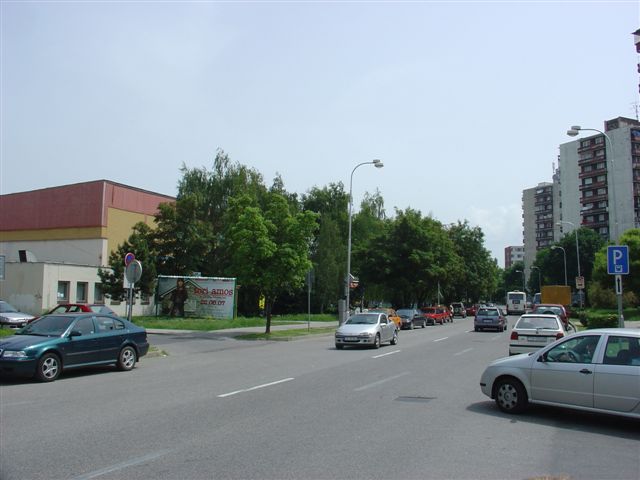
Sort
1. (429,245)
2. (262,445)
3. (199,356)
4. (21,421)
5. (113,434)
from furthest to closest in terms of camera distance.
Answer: (429,245) → (199,356) → (21,421) → (113,434) → (262,445)

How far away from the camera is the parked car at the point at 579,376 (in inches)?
316

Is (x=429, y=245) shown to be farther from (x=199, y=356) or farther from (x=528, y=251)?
(x=528, y=251)

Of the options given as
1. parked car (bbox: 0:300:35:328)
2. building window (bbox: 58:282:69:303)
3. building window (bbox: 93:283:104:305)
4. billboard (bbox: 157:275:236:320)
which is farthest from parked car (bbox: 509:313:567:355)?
building window (bbox: 93:283:104:305)

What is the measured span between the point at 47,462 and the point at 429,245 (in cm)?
5203

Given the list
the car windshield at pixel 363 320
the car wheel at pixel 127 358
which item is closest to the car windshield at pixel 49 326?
the car wheel at pixel 127 358

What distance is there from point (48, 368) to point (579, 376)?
11042 millimetres

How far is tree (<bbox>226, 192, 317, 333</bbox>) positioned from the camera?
2825 centimetres

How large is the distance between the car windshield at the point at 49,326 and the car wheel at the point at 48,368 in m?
0.65

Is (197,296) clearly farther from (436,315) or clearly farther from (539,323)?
(539,323)

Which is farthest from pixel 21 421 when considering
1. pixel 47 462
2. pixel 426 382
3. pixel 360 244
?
pixel 360 244

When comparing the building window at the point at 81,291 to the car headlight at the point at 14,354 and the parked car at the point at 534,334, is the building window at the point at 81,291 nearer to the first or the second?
the car headlight at the point at 14,354

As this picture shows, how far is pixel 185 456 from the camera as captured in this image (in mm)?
6562

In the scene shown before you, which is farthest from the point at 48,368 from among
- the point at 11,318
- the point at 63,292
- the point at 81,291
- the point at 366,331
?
the point at 81,291

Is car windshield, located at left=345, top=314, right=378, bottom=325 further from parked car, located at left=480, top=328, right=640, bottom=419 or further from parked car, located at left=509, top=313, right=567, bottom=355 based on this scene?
parked car, located at left=480, top=328, right=640, bottom=419
